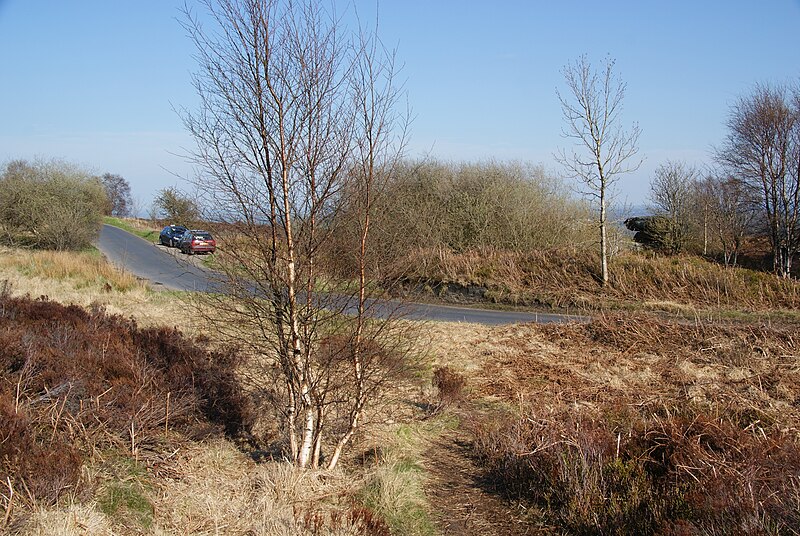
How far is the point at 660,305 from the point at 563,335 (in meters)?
6.15

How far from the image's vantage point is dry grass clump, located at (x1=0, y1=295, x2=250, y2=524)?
16.3 feet

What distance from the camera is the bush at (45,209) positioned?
3158 centimetres

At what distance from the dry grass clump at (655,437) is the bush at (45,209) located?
2835 centimetres

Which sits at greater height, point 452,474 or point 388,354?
point 388,354

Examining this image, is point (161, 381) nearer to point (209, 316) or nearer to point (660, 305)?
point (209, 316)

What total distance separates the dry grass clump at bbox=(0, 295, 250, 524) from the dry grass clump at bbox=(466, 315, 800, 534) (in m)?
3.37

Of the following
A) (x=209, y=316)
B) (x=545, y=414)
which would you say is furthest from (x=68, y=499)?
(x=545, y=414)

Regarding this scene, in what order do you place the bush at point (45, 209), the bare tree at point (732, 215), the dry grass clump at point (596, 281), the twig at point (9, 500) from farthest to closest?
the bush at point (45, 209) < the bare tree at point (732, 215) < the dry grass clump at point (596, 281) < the twig at point (9, 500)

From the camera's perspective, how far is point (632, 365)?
980 centimetres

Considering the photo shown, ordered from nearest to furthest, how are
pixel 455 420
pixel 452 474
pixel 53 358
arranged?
pixel 452 474
pixel 53 358
pixel 455 420

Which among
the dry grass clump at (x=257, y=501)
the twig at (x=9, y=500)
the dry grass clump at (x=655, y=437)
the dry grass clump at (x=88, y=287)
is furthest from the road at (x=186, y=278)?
the twig at (x=9, y=500)

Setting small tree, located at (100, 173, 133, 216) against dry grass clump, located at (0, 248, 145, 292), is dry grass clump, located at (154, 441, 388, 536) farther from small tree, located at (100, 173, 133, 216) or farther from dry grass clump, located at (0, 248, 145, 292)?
small tree, located at (100, 173, 133, 216)

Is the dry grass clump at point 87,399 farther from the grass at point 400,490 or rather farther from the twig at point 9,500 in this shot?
the grass at point 400,490

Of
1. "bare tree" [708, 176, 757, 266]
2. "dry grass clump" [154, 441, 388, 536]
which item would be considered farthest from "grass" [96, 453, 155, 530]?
"bare tree" [708, 176, 757, 266]
